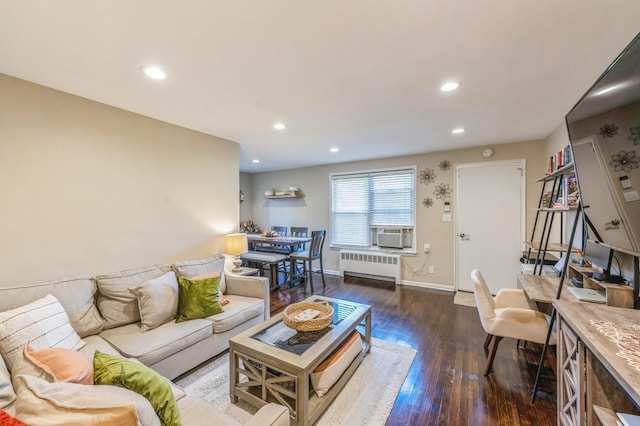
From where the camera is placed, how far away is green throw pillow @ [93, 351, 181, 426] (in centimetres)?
94

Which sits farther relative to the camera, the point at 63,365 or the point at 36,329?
the point at 36,329

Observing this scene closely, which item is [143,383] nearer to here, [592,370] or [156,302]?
[156,302]

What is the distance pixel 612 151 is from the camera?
4.35 feet

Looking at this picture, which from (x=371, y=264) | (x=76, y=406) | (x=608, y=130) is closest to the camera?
(x=76, y=406)

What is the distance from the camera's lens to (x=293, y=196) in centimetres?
588

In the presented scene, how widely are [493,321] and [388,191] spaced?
318cm

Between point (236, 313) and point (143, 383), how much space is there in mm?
1494

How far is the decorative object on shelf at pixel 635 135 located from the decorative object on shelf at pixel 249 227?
6082 millimetres

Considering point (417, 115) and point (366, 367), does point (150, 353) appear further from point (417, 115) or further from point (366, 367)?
point (417, 115)

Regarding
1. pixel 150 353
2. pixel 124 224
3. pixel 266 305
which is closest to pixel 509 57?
pixel 266 305

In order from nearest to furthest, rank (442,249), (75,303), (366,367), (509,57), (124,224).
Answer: (509,57) → (75,303) → (366,367) → (124,224) → (442,249)

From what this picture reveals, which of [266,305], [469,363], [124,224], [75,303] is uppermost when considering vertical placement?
[124,224]

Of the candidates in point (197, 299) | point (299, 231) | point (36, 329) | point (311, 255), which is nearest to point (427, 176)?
point (311, 255)

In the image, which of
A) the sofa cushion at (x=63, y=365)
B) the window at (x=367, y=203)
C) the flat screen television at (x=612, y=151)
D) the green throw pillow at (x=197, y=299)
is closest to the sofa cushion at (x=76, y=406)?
the sofa cushion at (x=63, y=365)
